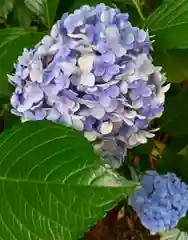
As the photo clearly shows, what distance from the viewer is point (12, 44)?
0.51m

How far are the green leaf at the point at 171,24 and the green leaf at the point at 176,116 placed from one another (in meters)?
0.15

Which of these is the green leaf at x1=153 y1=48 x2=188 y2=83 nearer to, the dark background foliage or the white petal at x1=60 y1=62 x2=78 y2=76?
the dark background foliage

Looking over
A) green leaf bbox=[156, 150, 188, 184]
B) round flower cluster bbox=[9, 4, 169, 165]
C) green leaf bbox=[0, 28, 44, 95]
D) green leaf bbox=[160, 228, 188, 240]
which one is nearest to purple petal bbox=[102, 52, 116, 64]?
round flower cluster bbox=[9, 4, 169, 165]

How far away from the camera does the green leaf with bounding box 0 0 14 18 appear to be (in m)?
0.55

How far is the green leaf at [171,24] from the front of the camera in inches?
19.3

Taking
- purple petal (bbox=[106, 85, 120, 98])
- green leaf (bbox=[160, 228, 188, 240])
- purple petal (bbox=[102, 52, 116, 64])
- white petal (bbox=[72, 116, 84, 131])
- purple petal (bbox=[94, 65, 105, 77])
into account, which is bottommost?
green leaf (bbox=[160, 228, 188, 240])

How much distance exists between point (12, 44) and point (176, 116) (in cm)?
22

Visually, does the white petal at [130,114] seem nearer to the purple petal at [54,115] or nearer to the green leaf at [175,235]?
the purple petal at [54,115]

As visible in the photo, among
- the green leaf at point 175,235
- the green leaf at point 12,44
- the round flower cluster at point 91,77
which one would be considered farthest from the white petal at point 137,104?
the green leaf at point 175,235

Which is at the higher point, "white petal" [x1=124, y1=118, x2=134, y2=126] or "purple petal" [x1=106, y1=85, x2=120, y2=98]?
"purple petal" [x1=106, y1=85, x2=120, y2=98]

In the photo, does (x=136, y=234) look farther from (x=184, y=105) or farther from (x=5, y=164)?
(x=5, y=164)

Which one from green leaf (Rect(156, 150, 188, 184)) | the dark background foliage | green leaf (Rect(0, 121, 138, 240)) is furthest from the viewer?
green leaf (Rect(156, 150, 188, 184))

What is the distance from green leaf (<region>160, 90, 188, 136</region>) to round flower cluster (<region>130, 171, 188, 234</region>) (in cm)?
10

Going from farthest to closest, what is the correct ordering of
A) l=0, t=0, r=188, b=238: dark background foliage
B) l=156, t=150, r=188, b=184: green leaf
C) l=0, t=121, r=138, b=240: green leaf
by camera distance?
l=156, t=150, r=188, b=184: green leaf < l=0, t=0, r=188, b=238: dark background foliage < l=0, t=121, r=138, b=240: green leaf
